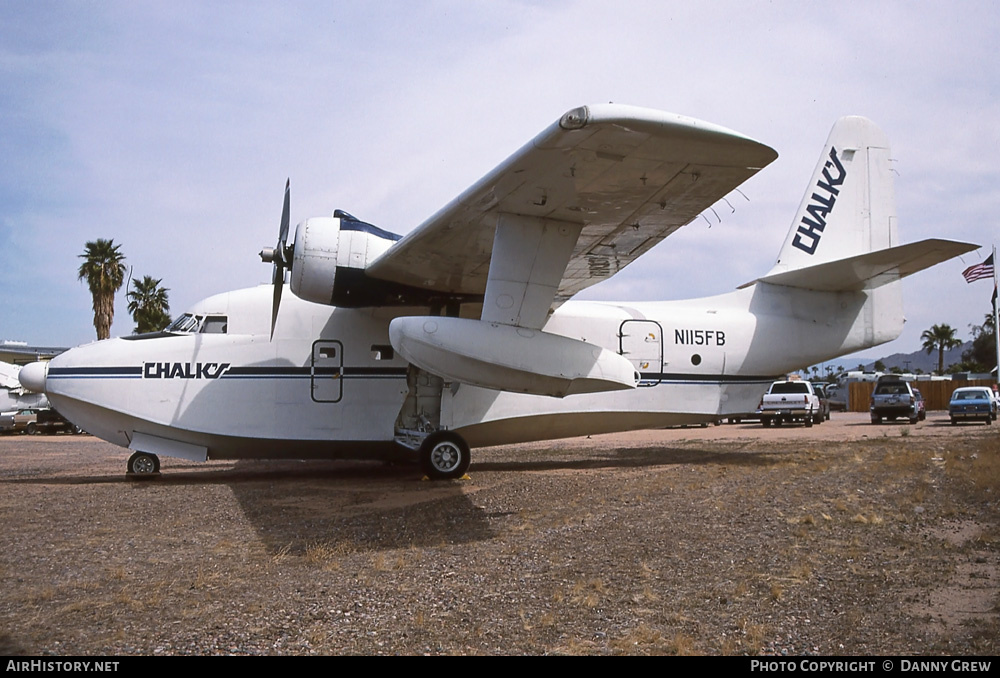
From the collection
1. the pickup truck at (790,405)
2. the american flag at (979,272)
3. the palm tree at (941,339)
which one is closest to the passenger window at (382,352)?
the pickup truck at (790,405)

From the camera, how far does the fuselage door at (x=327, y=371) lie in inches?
431

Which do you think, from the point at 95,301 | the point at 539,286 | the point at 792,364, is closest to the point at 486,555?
the point at 539,286

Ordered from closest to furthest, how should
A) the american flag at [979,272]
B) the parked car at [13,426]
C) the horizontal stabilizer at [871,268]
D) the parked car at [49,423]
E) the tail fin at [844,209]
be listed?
the horizontal stabilizer at [871,268] < the tail fin at [844,209] < the parked car at [49,423] < the parked car at [13,426] < the american flag at [979,272]

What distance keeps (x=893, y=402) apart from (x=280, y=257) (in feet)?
75.3

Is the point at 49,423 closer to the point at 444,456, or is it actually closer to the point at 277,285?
the point at 277,285

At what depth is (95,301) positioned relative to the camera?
116 ft

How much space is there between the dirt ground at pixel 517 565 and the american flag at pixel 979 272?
26.2 metres

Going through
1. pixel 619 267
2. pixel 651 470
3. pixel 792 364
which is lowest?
pixel 651 470

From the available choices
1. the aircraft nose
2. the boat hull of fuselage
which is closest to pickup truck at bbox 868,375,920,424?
the boat hull of fuselage

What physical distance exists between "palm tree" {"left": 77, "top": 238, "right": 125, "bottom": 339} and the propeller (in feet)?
94.3

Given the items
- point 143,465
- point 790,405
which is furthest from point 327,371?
point 790,405

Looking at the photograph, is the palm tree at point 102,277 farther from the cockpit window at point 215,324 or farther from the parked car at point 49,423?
the cockpit window at point 215,324

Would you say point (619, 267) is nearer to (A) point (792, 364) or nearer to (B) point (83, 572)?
(A) point (792, 364)

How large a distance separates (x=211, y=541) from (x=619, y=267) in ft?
20.3
